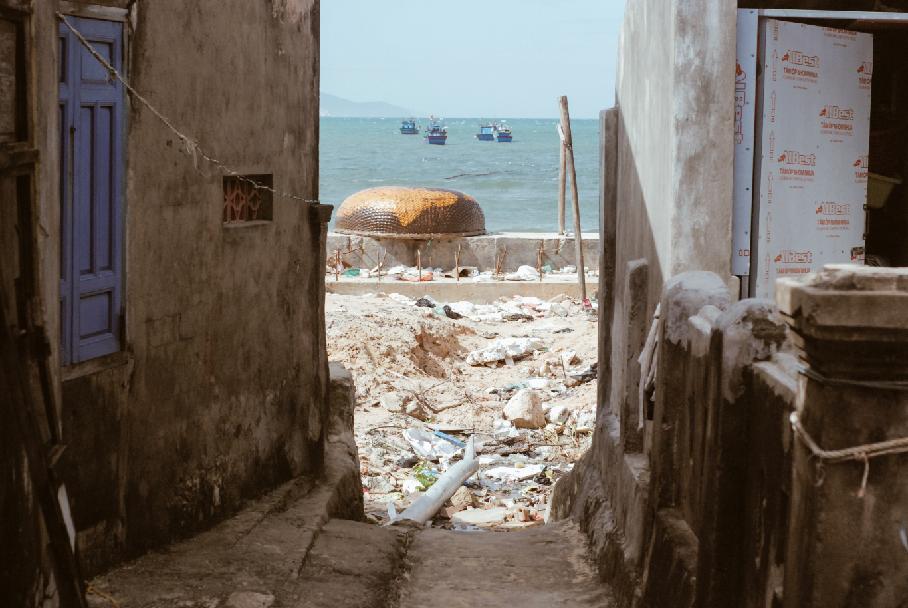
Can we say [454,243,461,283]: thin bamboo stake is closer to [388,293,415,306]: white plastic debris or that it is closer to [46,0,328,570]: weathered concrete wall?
[388,293,415,306]: white plastic debris

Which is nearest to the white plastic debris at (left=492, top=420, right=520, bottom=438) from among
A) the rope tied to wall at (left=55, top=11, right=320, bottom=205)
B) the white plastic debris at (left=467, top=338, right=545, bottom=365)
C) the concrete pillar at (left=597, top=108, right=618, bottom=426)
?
the white plastic debris at (left=467, top=338, right=545, bottom=365)

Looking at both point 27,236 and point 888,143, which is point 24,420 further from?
point 888,143

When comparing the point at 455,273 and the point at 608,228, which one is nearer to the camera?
the point at 608,228

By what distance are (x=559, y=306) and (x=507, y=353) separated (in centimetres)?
368

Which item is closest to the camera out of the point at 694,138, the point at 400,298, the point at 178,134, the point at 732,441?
the point at 732,441

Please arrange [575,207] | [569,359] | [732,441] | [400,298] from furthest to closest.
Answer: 1. [575,207]
2. [400,298]
3. [569,359]
4. [732,441]

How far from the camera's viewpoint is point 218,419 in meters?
7.23

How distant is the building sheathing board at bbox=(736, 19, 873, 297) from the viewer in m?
7.06

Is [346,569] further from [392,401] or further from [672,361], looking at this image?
[392,401]

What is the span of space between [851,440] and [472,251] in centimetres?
1959

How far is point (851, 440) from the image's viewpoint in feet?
10.3

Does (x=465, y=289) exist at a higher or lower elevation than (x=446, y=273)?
lower

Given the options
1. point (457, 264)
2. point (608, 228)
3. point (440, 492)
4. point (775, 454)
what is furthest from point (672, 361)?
point (457, 264)

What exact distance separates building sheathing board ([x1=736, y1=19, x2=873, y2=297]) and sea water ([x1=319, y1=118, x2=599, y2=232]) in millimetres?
41077
